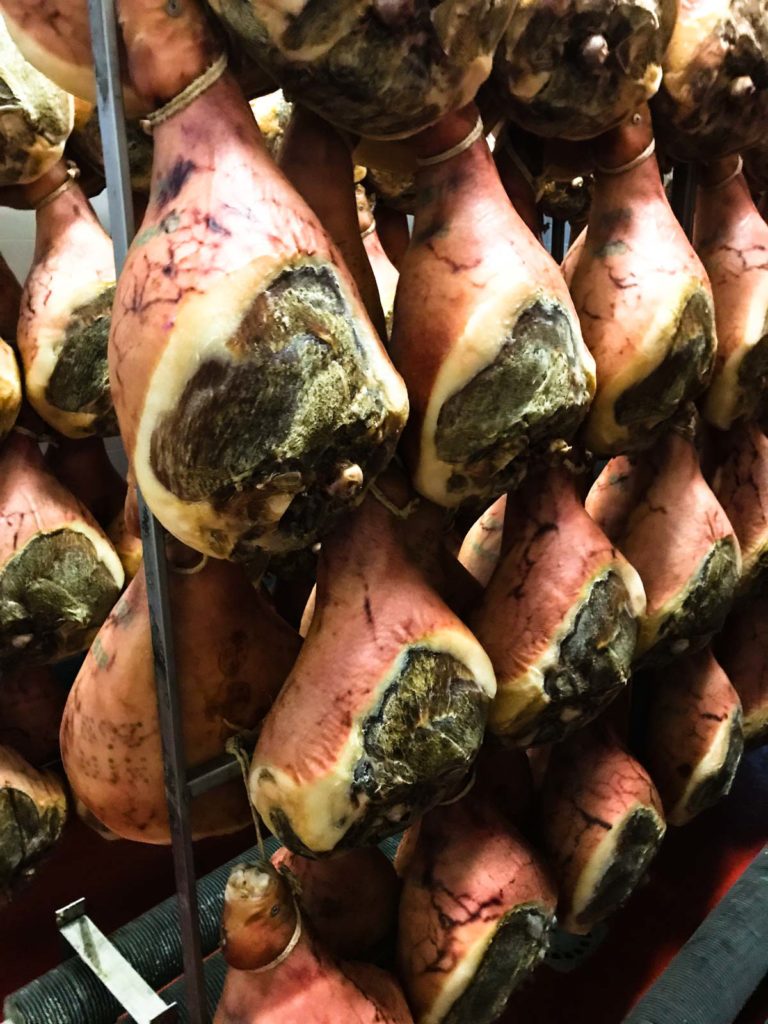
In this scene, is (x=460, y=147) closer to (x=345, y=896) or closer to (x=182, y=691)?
(x=182, y=691)

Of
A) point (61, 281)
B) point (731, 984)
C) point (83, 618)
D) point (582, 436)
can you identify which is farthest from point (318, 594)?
point (731, 984)

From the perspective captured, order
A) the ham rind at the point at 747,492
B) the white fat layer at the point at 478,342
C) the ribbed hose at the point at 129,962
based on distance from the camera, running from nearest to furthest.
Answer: the white fat layer at the point at 478,342 < the ribbed hose at the point at 129,962 < the ham rind at the point at 747,492

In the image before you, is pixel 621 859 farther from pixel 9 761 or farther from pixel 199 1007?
pixel 9 761

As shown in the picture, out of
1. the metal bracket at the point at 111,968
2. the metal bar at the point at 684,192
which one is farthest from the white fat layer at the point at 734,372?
the metal bracket at the point at 111,968

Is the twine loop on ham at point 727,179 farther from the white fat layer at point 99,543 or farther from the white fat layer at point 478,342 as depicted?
the white fat layer at point 99,543

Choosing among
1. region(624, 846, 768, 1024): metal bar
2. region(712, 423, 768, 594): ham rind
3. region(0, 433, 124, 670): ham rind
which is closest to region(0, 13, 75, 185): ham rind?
region(0, 433, 124, 670): ham rind

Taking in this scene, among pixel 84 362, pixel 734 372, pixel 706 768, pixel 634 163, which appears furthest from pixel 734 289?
pixel 84 362

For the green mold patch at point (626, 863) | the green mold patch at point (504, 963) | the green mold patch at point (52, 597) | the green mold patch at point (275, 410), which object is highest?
the green mold patch at point (275, 410)
